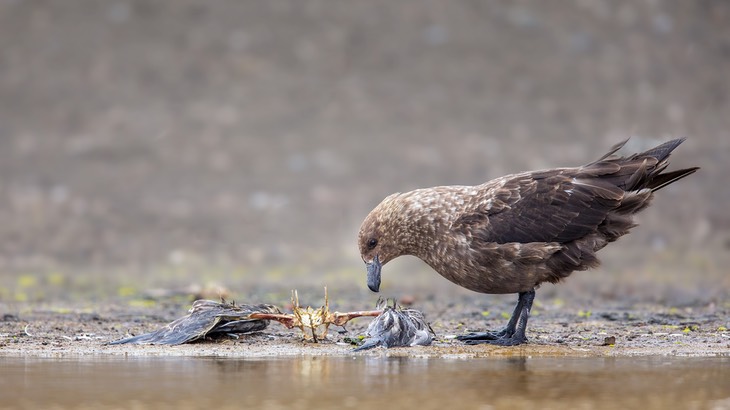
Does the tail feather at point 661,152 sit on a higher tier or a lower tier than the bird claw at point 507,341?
higher

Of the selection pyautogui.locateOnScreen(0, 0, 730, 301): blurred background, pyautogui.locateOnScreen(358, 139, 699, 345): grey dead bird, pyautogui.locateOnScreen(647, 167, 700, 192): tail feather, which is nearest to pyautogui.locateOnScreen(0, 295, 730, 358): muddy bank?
pyautogui.locateOnScreen(358, 139, 699, 345): grey dead bird

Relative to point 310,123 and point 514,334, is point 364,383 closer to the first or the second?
point 514,334

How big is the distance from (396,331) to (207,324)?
1.48 m

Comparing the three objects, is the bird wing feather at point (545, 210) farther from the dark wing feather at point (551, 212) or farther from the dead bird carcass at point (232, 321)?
the dead bird carcass at point (232, 321)

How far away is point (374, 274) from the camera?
9.30 meters

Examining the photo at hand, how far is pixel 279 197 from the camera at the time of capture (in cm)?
1959

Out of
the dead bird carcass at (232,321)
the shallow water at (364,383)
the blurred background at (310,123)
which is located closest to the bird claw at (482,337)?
the dead bird carcass at (232,321)

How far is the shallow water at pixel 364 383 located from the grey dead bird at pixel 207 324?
31.2 inches

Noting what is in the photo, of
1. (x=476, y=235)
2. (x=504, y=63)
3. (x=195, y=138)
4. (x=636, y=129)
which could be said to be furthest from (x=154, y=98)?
(x=476, y=235)

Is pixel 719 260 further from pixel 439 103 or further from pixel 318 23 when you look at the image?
pixel 318 23

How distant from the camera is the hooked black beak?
30.5 ft

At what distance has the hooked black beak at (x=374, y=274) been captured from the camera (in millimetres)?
9289

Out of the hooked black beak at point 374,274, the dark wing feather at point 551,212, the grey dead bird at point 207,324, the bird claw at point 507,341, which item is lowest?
the bird claw at point 507,341

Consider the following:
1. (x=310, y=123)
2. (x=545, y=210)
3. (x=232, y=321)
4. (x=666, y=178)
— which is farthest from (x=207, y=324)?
(x=310, y=123)
